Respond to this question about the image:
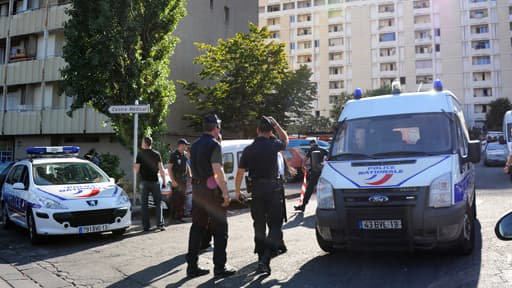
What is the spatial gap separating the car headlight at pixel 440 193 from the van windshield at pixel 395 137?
2.01ft

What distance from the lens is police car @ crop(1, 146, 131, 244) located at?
24.6 ft

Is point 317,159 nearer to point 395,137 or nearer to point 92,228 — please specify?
point 395,137

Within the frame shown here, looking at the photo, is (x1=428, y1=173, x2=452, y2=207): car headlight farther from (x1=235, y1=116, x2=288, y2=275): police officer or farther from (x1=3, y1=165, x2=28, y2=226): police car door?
(x1=3, y1=165, x2=28, y2=226): police car door

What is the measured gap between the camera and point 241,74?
73.4ft

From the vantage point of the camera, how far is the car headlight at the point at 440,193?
5.15m

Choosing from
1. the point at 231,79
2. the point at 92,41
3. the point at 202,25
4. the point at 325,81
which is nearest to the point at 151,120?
the point at 92,41

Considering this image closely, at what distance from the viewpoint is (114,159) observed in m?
16.4

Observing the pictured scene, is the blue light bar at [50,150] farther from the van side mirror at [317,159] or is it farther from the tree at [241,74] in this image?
the tree at [241,74]

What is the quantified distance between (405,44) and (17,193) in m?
70.2

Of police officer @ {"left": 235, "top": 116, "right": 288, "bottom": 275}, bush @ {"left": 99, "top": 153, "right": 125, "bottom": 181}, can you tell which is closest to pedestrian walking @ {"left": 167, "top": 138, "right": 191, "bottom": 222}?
police officer @ {"left": 235, "top": 116, "right": 288, "bottom": 275}

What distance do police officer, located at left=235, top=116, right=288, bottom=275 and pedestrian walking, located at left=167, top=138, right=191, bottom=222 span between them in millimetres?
4250

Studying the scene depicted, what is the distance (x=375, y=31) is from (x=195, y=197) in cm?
7331

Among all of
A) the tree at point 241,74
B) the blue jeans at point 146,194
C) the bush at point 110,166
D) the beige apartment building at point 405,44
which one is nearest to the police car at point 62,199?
the blue jeans at point 146,194

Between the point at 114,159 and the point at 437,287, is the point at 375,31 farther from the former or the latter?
the point at 437,287
